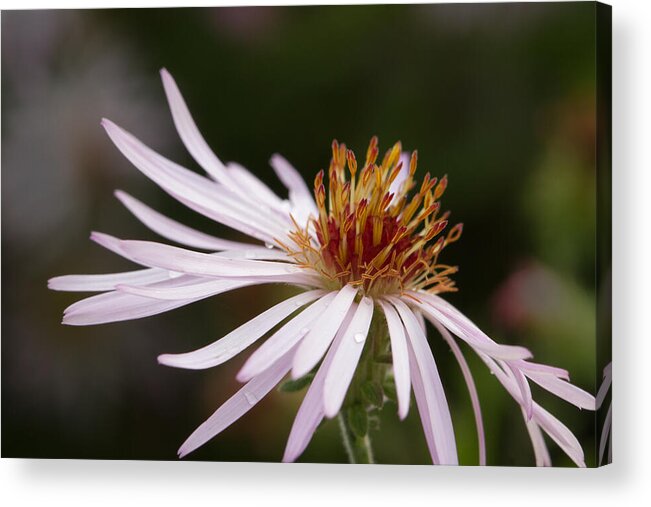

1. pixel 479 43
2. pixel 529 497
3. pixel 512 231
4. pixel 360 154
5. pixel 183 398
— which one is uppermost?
pixel 479 43

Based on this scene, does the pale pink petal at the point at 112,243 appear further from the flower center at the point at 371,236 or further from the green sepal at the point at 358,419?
the green sepal at the point at 358,419

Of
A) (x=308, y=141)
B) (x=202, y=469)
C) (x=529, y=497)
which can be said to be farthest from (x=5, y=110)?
(x=529, y=497)

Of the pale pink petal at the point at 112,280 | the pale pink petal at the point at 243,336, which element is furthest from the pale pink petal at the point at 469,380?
the pale pink petal at the point at 112,280

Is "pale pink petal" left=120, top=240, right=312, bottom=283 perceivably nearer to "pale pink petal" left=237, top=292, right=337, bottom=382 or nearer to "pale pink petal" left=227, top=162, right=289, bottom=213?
"pale pink petal" left=237, top=292, right=337, bottom=382

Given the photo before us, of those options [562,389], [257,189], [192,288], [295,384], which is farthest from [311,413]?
[257,189]

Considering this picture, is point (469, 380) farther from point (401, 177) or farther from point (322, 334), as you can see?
point (401, 177)

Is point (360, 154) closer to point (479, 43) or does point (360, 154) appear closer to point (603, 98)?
point (479, 43)
